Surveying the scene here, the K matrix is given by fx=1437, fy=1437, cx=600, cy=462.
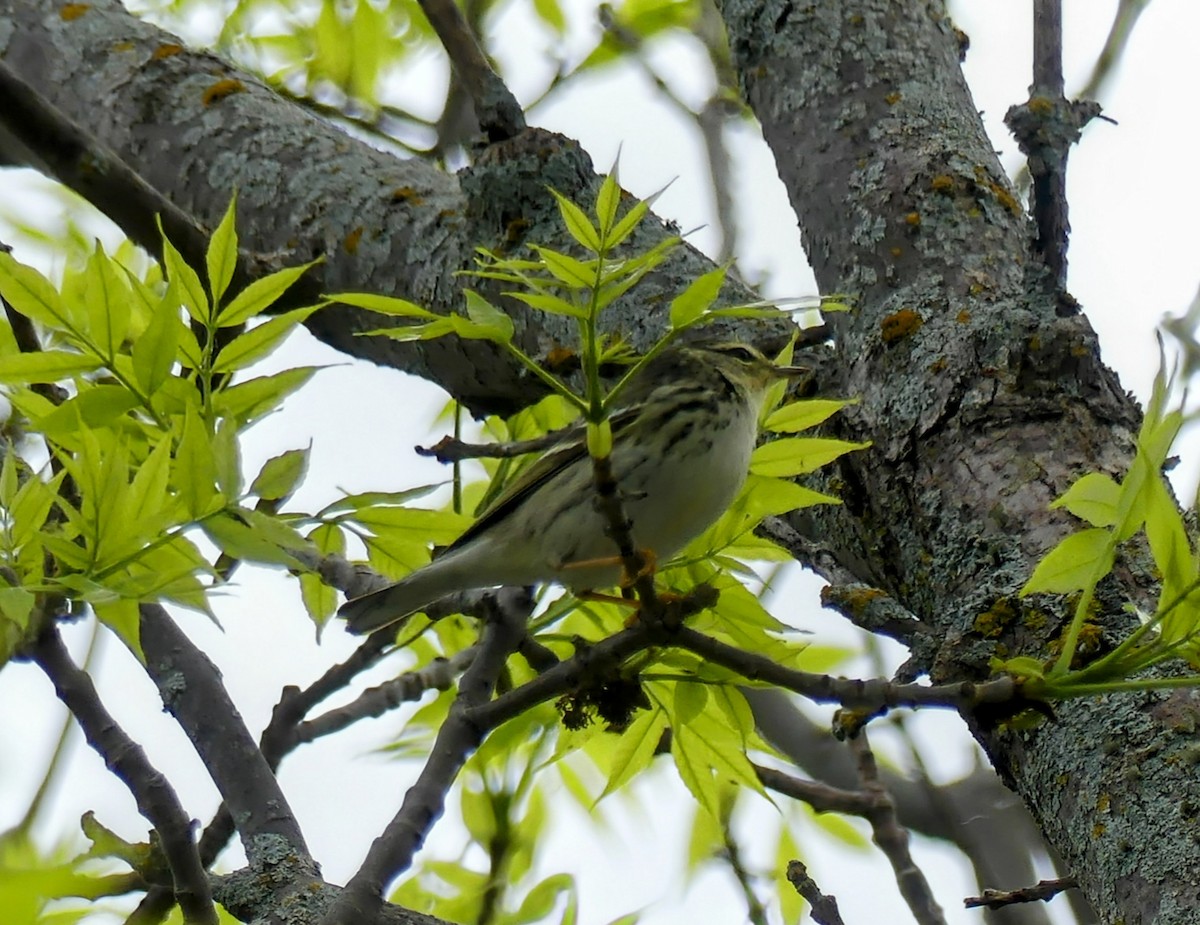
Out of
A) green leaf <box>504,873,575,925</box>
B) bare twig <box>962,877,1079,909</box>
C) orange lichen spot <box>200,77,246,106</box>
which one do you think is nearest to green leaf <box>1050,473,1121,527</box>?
bare twig <box>962,877,1079,909</box>

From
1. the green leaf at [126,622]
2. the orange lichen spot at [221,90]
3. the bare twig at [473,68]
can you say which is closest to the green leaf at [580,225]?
the green leaf at [126,622]

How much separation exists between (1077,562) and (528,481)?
1.33 m

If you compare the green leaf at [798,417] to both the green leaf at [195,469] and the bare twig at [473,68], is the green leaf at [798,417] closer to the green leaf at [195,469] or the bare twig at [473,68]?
the green leaf at [195,469]

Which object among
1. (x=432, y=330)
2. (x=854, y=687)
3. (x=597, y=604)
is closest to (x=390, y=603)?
(x=597, y=604)

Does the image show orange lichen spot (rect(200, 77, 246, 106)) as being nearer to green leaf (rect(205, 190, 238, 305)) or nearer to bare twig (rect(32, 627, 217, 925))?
green leaf (rect(205, 190, 238, 305))

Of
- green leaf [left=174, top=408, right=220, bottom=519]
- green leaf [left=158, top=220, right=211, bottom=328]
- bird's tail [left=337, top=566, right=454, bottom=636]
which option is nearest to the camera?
green leaf [left=174, top=408, right=220, bottom=519]

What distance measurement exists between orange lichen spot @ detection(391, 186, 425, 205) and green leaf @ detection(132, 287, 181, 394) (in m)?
1.22

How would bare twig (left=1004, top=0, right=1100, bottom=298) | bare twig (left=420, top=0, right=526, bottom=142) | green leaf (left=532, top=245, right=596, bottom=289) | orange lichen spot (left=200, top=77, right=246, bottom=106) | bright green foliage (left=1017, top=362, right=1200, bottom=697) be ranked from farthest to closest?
1. orange lichen spot (left=200, top=77, right=246, bottom=106)
2. bare twig (left=420, top=0, right=526, bottom=142)
3. bare twig (left=1004, top=0, right=1100, bottom=298)
4. green leaf (left=532, top=245, right=596, bottom=289)
5. bright green foliage (left=1017, top=362, right=1200, bottom=697)

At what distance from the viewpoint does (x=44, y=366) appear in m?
1.83

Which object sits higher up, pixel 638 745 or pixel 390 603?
pixel 390 603

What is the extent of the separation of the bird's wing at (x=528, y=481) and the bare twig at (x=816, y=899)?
817 mm

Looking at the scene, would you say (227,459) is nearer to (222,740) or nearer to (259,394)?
(259,394)

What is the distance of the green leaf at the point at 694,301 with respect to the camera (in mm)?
1451

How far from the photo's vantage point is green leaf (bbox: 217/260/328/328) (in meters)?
1.91
